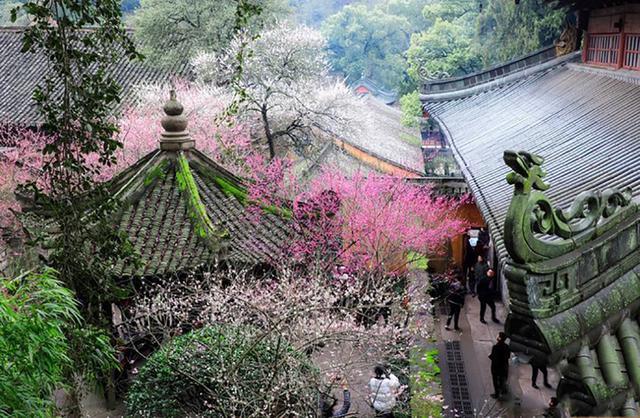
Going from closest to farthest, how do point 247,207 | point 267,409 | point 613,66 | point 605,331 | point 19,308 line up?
1. point 605,331
2. point 19,308
3. point 267,409
4. point 247,207
5. point 613,66

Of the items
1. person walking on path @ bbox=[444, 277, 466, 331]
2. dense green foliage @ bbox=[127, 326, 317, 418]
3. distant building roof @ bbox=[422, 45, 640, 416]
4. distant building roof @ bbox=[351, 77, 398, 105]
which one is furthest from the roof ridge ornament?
distant building roof @ bbox=[351, 77, 398, 105]

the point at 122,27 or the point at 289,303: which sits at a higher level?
the point at 122,27

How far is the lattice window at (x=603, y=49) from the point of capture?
12945 millimetres

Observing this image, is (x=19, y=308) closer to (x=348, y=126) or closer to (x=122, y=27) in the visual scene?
(x=122, y=27)

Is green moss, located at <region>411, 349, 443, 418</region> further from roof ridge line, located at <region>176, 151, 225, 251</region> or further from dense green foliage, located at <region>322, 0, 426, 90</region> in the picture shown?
dense green foliage, located at <region>322, 0, 426, 90</region>

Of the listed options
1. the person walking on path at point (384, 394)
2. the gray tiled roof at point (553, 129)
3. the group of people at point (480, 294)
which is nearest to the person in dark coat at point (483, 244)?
the group of people at point (480, 294)

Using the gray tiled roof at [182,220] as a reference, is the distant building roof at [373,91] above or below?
below

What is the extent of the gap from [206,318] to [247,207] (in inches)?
78.9

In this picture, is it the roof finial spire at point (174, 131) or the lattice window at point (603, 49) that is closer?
the roof finial spire at point (174, 131)

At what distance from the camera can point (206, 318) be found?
903 cm

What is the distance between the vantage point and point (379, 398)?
9391mm

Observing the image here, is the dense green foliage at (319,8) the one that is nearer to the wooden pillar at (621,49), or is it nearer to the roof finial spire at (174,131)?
the wooden pillar at (621,49)

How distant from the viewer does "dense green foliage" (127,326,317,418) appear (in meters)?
7.53

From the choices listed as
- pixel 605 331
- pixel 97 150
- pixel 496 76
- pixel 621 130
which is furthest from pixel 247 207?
pixel 496 76
